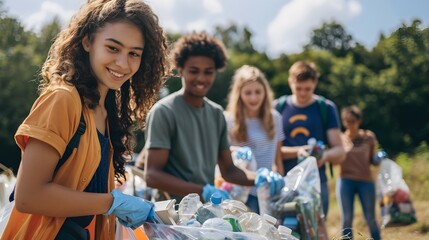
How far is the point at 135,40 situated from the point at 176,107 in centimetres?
117

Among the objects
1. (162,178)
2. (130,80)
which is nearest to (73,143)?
(130,80)

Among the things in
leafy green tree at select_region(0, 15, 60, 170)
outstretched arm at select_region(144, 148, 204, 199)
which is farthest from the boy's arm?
leafy green tree at select_region(0, 15, 60, 170)

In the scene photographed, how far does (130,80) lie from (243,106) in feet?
7.86

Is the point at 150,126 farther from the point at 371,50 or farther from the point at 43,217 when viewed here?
the point at 371,50

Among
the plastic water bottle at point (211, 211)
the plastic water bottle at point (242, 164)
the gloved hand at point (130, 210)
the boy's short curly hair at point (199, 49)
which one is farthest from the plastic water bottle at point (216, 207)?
the plastic water bottle at point (242, 164)

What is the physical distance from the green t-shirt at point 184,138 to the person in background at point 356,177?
9.96 feet

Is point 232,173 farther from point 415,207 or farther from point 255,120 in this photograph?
point 415,207

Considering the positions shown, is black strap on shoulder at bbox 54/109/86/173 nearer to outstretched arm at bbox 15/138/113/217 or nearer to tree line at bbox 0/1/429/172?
outstretched arm at bbox 15/138/113/217

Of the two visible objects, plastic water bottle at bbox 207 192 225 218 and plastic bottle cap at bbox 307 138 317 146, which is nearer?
plastic water bottle at bbox 207 192 225 218

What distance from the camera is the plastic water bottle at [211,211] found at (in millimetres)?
1989

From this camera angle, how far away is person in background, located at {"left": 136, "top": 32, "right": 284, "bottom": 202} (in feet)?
9.59

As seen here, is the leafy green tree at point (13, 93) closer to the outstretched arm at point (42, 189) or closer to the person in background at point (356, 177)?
the person in background at point (356, 177)

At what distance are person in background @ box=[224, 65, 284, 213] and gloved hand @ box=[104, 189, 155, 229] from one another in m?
2.45

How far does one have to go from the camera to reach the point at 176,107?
10.0 feet
